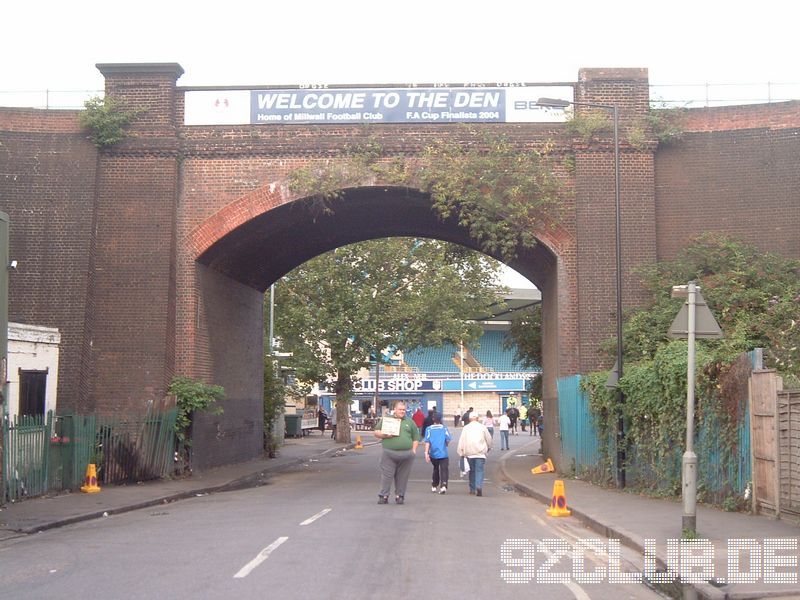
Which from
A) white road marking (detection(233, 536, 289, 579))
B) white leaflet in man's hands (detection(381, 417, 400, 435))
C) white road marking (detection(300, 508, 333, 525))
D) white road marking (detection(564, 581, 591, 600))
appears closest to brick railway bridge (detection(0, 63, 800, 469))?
white leaflet in man's hands (detection(381, 417, 400, 435))

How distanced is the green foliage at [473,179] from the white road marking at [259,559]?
12634mm

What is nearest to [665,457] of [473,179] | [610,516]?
[610,516]

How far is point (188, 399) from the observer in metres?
22.9

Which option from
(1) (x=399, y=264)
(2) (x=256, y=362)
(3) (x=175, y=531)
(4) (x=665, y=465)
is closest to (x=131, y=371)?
(2) (x=256, y=362)

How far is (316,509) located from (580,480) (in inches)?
317

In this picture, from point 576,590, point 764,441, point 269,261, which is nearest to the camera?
point 576,590

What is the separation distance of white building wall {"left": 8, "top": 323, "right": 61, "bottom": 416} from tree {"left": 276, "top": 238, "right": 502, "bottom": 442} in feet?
63.0

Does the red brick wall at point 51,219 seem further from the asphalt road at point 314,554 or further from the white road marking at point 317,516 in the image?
the white road marking at point 317,516

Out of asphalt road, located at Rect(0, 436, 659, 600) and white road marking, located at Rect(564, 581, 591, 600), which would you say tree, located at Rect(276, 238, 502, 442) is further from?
white road marking, located at Rect(564, 581, 591, 600)

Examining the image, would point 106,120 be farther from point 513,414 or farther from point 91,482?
point 513,414

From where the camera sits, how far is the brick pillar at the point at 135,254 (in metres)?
23.1

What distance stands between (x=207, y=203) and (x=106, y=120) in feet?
10.1

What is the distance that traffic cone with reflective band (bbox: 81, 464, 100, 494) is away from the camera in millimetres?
19156

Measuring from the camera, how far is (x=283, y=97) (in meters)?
24.0
